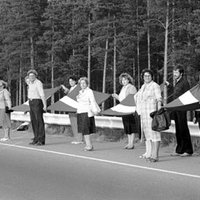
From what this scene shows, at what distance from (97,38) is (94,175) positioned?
4408 cm

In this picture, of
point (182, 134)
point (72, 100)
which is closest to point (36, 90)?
point (72, 100)

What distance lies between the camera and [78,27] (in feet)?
191

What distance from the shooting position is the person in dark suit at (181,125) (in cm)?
1088

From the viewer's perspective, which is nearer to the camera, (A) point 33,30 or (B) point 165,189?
(B) point 165,189

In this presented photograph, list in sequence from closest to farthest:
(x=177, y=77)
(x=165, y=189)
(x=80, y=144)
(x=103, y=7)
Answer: (x=165, y=189) → (x=177, y=77) → (x=80, y=144) → (x=103, y=7)

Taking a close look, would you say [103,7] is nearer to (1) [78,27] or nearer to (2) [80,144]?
(1) [78,27]

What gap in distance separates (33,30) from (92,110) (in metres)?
51.4

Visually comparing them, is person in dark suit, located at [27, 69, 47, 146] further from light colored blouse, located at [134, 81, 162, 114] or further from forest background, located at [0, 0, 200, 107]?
forest background, located at [0, 0, 200, 107]

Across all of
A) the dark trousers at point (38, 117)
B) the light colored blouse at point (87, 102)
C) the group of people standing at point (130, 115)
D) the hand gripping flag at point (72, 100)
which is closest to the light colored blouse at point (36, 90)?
the group of people standing at point (130, 115)

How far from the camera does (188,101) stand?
10.6 m

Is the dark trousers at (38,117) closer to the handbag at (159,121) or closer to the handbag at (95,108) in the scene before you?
the handbag at (95,108)

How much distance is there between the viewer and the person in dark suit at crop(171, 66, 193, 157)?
1088 centimetres

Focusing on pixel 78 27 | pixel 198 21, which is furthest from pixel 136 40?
pixel 198 21

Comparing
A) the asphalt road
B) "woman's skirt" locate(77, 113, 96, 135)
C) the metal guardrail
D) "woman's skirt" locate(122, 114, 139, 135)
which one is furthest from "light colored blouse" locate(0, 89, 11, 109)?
"woman's skirt" locate(122, 114, 139, 135)
